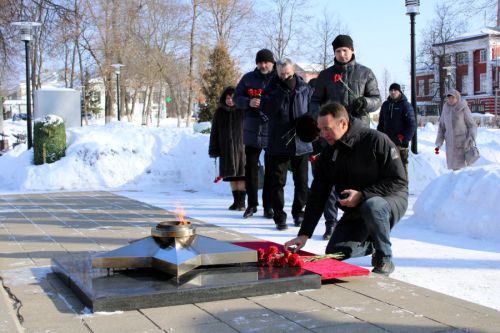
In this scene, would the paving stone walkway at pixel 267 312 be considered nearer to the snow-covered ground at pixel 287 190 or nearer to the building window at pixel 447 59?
the snow-covered ground at pixel 287 190

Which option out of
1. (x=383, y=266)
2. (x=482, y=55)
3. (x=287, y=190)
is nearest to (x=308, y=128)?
(x=383, y=266)

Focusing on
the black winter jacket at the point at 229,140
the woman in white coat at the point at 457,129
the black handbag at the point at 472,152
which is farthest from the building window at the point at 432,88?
the black winter jacket at the point at 229,140

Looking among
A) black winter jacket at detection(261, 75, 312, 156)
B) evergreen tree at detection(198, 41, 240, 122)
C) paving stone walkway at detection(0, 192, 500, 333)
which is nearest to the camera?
paving stone walkway at detection(0, 192, 500, 333)

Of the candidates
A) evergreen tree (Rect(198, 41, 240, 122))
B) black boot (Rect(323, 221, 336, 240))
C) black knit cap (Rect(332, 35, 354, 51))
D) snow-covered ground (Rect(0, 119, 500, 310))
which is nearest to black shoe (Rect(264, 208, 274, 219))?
snow-covered ground (Rect(0, 119, 500, 310))

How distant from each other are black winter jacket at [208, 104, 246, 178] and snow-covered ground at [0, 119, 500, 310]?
600 millimetres

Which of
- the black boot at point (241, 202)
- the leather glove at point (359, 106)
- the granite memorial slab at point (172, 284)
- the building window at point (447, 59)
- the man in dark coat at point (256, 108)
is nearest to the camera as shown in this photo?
the granite memorial slab at point (172, 284)

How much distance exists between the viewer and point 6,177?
13734mm

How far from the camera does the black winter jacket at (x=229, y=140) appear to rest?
8.80m

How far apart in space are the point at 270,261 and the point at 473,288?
1401 mm

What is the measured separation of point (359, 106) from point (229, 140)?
9.93 ft

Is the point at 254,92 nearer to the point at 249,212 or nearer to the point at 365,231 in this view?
the point at 249,212

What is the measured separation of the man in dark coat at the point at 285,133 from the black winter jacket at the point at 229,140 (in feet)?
5.37

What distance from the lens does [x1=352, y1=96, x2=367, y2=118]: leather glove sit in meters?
6.18

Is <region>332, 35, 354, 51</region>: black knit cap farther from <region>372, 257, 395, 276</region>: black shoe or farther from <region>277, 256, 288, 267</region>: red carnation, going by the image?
A: <region>277, 256, 288, 267</region>: red carnation
